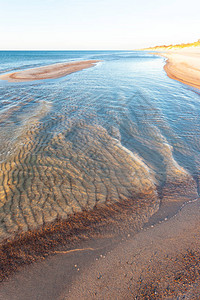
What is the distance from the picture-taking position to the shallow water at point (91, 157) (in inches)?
174

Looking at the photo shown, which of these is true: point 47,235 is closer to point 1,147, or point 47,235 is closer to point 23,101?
point 1,147

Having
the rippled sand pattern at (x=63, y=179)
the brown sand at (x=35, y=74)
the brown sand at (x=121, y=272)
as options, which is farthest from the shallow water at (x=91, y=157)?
the brown sand at (x=35, y=74)

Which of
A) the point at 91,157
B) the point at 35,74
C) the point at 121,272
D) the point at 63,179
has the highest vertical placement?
the point at 35,74

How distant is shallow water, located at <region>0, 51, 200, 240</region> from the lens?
441cm

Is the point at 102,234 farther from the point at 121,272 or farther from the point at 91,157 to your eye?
the point at 91,157

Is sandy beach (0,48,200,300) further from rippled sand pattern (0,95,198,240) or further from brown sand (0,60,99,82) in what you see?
brown sand (0,60,99,82)

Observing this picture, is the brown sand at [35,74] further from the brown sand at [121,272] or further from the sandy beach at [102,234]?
the brown sand at [121,272]

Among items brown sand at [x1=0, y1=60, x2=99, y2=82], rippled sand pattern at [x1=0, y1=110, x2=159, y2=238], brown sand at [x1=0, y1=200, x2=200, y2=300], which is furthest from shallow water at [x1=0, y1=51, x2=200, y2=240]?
brown sand at [x1=0, y1=60, x2=99, y2=82]

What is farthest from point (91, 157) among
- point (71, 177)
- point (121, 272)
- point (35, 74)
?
point (35, 74)

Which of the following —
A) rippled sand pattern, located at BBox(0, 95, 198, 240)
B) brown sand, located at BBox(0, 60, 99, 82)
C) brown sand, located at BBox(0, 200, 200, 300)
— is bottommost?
brown sand, located at BBox(0, 200, 200, 300)

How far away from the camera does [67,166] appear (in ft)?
18.8

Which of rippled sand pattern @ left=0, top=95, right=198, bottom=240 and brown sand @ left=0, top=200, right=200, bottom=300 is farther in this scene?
rippled sand pattern @ left=0, top=95, right=198, bottom=240

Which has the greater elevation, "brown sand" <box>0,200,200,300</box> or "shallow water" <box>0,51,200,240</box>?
"shallow water" <box>0,51,200,240</box>

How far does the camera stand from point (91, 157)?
6277 millimetres
